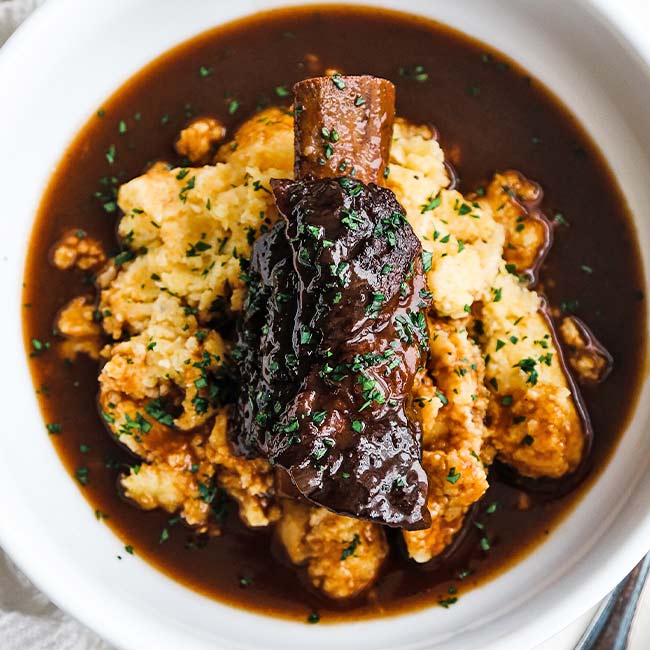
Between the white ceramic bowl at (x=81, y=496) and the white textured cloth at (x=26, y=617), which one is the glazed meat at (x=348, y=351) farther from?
the white textured cloth at (x=26, y=617)

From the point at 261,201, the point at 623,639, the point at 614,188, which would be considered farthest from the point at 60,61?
the point at 623,639

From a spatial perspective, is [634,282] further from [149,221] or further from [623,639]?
[149,221]

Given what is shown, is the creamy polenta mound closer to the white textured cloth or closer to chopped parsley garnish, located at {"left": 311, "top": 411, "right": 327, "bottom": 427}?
chopped parsley garnish, located at {"left": 311, "top": 411, "right": 327, "bottom": 427}

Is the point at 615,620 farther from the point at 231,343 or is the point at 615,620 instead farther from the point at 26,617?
the point at 26,617

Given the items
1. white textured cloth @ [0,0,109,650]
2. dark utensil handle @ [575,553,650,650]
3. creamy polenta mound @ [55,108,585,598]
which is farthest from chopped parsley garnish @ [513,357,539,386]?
white textured cloth @ [0,0,109,650]

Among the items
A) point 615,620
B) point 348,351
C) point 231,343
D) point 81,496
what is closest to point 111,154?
point 231,343

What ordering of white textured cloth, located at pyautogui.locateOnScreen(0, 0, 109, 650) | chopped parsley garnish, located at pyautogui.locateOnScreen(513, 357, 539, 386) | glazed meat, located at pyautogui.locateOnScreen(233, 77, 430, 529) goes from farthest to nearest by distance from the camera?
white textured cloth, located at pyautogui.locateOnScreen(0, 0, 109, 650) → chopped parsley garnish, located at pyautogui.locateOnScreen(513, 357, 539, 386) → glazed meat, located at pyautogui.locateOnScreen(233, 77, 430, 529)
